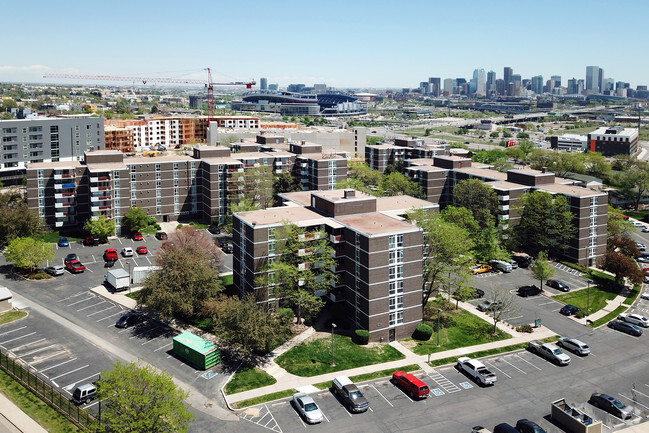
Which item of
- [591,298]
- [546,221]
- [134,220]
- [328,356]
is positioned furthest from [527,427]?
[134,220]

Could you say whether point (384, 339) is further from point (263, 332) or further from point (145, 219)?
point (145, 219)

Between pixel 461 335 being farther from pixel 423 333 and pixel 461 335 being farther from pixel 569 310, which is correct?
pixel 569 310

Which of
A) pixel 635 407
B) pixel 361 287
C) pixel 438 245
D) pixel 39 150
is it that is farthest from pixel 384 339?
pixel 39 150

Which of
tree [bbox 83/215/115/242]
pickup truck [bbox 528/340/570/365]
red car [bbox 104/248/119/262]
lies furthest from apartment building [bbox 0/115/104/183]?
pickup truck [bbox 528/340/570/365]

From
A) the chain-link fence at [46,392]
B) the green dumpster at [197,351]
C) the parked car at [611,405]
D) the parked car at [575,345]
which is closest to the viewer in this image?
the chain-link fence at [46,392]

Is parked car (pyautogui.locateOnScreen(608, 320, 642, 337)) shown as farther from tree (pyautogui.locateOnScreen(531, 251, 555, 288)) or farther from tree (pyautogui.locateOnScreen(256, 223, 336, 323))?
tree (pyautogui.locateOnScreen(256, 223, 336, 323))

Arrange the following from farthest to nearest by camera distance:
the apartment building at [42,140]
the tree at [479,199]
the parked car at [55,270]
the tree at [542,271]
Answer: the apartment building at [42,140], the tree at [479,199], the parked car at [55,270], the tree at [542,271]

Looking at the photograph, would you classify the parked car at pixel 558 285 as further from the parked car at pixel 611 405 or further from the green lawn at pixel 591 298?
the parked car at pixel 611 405

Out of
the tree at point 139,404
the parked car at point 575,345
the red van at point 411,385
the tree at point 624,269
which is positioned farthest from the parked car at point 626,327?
the tree at point 139,404
